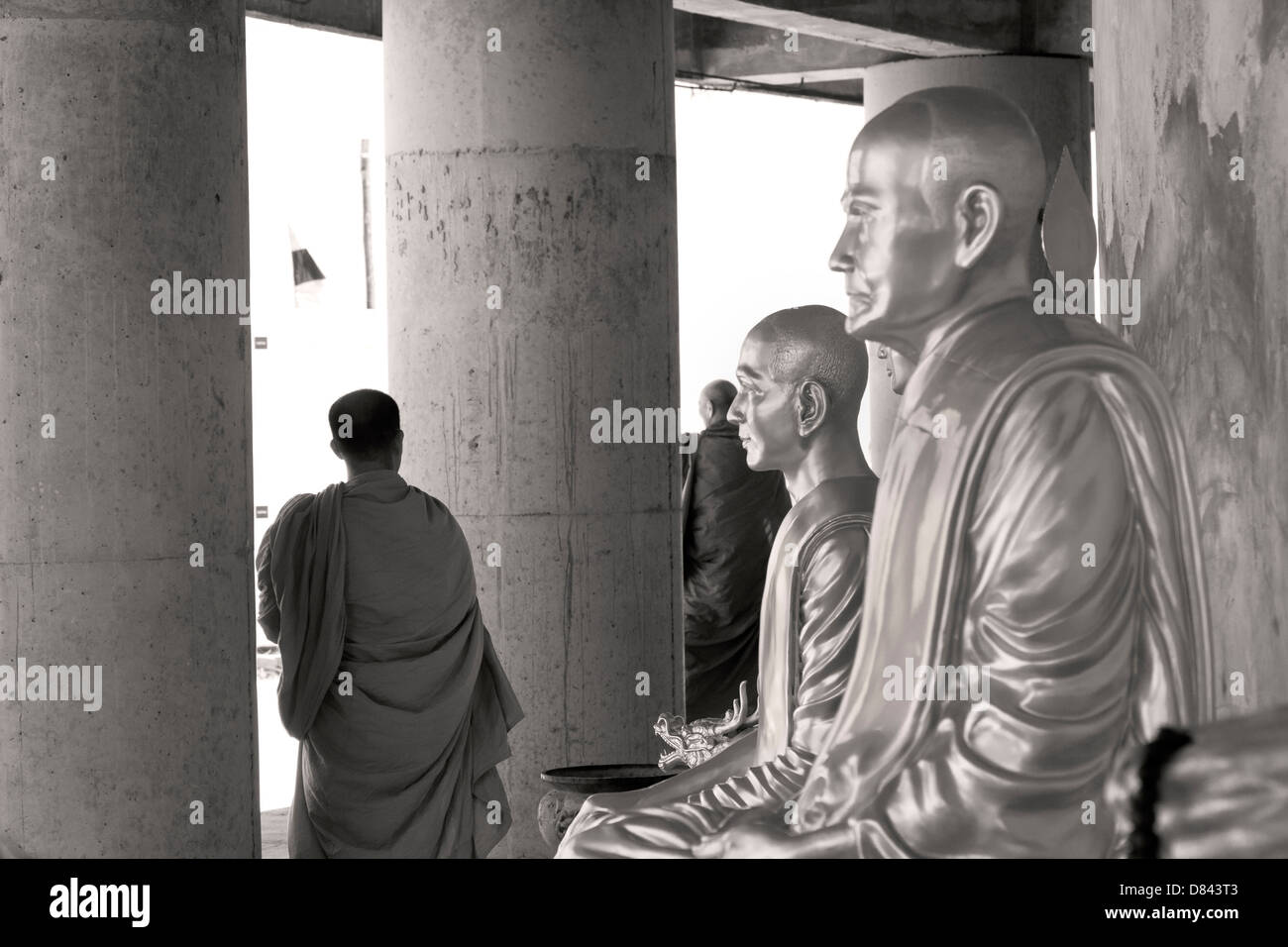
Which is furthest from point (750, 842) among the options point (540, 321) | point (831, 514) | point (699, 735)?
point (540, 321)

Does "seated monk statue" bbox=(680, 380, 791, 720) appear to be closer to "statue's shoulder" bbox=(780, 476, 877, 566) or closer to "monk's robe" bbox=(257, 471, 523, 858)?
"monk's robe" bbox=(257, 471, 523, 858)

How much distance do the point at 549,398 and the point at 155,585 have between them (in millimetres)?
2348

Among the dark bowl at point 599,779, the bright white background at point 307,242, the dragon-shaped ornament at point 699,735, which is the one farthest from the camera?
the bright white background at point 307,242

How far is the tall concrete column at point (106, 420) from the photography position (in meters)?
5.08

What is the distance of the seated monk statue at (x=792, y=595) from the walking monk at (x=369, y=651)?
2.78 m

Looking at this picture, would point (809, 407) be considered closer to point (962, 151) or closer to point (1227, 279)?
point (962, 151)

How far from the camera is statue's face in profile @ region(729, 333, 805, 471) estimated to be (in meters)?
3.41

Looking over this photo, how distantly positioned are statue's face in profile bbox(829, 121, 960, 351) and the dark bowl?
285cm

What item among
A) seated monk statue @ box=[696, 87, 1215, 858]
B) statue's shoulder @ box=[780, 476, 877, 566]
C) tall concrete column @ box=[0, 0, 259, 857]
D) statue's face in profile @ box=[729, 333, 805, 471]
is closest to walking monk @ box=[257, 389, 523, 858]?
tall concrete column @ box=[0, 0, 259, 857]

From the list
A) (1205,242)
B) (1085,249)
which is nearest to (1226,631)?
(1205,242)

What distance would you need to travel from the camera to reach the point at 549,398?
286 inches

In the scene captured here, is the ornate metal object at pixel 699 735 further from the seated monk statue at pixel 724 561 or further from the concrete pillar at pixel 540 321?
the seated monk statue at pixel 724 561

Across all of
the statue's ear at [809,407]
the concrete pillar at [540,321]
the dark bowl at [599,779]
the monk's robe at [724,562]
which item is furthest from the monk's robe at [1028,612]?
the monk's robe at [724,562]
